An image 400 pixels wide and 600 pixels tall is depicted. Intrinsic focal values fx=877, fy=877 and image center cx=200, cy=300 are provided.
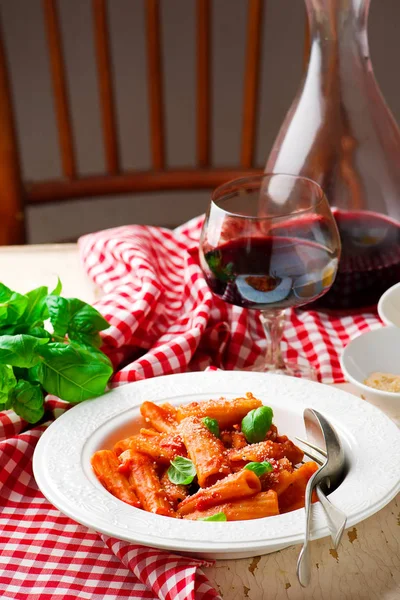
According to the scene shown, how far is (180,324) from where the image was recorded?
1.14 metres

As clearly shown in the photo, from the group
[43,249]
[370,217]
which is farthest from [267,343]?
[43,249]

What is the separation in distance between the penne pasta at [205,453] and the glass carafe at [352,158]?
420 millimetres

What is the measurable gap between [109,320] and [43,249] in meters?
0.36

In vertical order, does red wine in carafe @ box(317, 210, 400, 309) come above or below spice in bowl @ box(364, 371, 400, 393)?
above

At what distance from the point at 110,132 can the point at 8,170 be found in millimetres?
215

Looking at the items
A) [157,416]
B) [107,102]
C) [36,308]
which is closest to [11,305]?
[36,308]

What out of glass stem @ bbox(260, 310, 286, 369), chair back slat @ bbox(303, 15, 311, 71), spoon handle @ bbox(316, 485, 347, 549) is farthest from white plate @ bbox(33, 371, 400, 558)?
chair back slat @ bbox(303, 15, 311, 71)

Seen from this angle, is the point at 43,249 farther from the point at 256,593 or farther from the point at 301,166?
the point at 256,593

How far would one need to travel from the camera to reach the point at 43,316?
0.94m

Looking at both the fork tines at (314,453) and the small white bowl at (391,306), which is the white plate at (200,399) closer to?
the fork tines at (314,453)

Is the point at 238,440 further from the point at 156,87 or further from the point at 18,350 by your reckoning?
the point at 156,87

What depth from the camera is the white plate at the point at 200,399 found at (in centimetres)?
67

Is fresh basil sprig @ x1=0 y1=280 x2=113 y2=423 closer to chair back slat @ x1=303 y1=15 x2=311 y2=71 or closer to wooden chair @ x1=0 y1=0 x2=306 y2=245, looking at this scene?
chair back slat @ x1=303 y1=15 x2=311 y2=71

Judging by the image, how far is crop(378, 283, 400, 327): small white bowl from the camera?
989 mm
